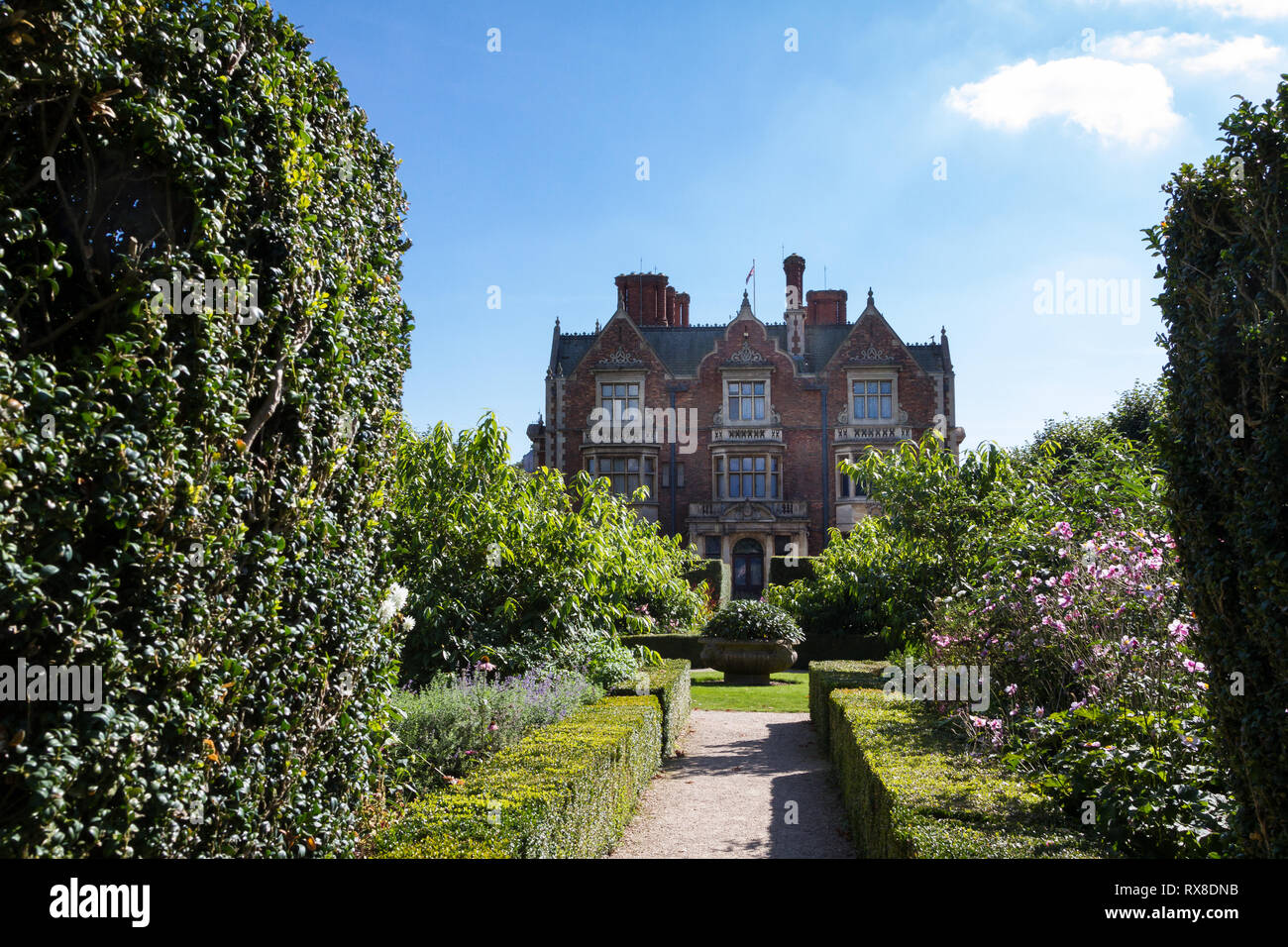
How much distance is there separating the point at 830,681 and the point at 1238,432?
7275 millimetres

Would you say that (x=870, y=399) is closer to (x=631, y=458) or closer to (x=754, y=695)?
(x=631, y=458)

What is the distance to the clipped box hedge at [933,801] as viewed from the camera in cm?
377

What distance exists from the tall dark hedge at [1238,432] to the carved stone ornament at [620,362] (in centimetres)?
2853

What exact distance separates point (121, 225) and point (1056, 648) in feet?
21.8

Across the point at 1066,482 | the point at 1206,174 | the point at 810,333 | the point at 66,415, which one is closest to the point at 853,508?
the point at 810,333

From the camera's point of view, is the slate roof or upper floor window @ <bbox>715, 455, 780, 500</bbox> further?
the slate roof

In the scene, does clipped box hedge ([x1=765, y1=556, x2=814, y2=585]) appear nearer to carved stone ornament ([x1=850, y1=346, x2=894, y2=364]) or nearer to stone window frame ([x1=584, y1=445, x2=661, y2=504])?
stone window frame ([x1=584, y1=445, x2=661, y2=504])

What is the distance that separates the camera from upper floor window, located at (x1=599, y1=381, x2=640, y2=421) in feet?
106

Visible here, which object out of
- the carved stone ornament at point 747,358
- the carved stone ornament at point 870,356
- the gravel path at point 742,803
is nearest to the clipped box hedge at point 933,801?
the gravel path at point 742,803

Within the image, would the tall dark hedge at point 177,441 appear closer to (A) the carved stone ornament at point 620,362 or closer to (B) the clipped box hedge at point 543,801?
(B) the clipped box hedge at point 543,801

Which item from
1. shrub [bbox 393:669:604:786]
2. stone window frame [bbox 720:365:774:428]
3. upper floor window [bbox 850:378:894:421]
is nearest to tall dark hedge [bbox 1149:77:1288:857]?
shrub [bbox 393:669:604:786]

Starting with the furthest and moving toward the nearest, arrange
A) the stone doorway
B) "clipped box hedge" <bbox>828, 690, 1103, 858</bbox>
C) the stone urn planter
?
the stone doorway → the stone urn planter → "clipped box hedge" <bbox>828, 690, 1103, 858</bbox>

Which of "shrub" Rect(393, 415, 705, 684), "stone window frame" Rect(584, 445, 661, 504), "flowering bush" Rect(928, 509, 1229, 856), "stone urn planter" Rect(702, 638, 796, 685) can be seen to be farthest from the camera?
"stone window frame" Rect(584, 445, 661, 504)

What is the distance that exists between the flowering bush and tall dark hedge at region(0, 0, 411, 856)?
12.1 ft
